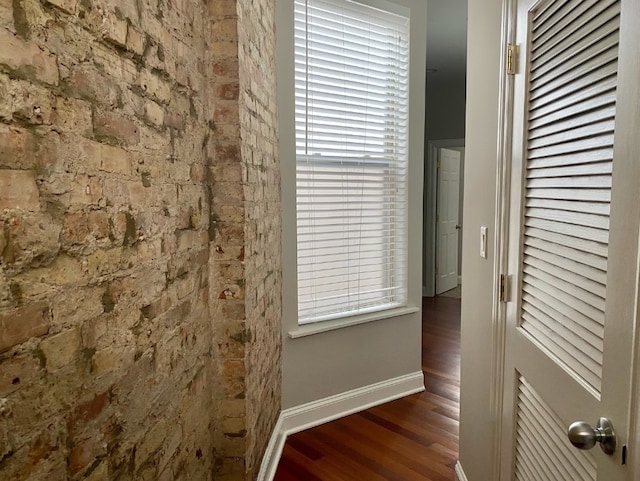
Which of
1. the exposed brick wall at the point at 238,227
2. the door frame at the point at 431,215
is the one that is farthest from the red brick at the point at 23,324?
the door frame at the point at 431,215

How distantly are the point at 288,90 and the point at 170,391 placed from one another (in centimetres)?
174

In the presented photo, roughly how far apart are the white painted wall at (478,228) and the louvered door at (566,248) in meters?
0.20

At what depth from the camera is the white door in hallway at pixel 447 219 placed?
6289 millimetres

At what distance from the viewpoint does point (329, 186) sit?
2758mm

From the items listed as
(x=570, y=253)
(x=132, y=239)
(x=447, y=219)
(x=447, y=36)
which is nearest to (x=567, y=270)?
(x=570, y=253)

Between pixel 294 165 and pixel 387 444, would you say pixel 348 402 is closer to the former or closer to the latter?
pixel 387 444

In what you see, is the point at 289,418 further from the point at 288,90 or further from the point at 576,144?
the point at 576,144

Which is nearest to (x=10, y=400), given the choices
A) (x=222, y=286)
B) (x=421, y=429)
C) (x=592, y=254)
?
(x=222, y=286)

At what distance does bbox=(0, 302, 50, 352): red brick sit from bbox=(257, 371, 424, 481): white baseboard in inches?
63.6

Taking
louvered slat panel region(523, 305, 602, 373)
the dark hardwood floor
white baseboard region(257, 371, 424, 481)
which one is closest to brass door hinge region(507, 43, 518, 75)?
louvered slat panel region(523, 305, 602, 373)

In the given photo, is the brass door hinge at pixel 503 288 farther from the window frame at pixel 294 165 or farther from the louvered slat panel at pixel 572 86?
the window frame at pixel 294 165

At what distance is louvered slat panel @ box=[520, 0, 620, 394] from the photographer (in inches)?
35.9

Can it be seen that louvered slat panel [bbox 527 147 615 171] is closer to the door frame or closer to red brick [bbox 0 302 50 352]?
red brick [bbox 0 302 50 352]

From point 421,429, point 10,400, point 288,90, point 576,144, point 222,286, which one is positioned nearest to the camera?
point 10,400
